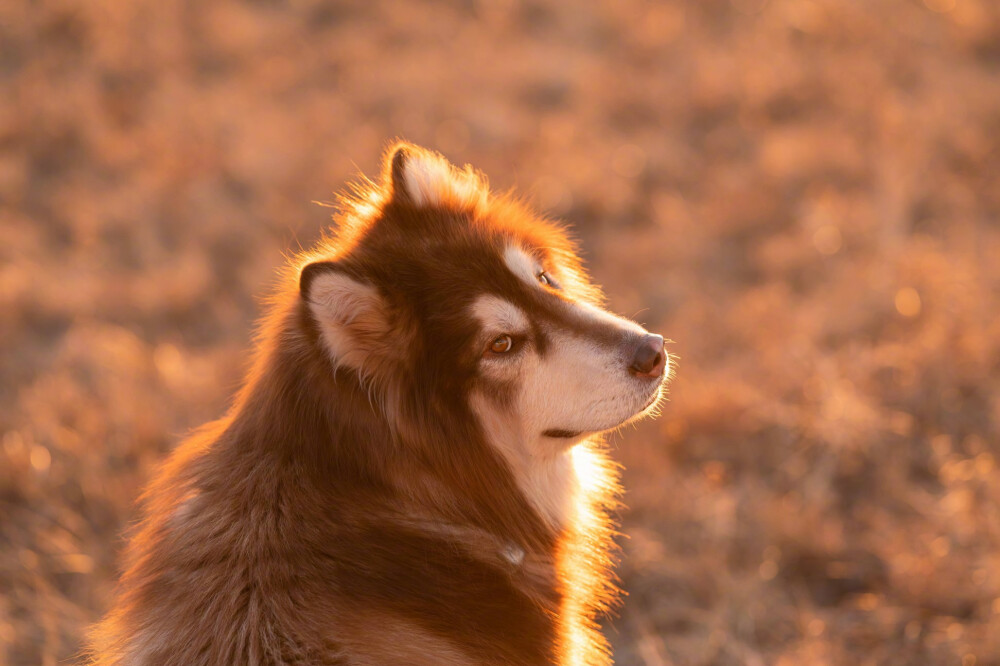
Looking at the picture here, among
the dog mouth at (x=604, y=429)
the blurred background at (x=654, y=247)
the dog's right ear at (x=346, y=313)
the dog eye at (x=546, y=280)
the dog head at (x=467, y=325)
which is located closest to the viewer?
the dog's right ear at (x=346, y=313)

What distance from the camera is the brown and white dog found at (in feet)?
7.03

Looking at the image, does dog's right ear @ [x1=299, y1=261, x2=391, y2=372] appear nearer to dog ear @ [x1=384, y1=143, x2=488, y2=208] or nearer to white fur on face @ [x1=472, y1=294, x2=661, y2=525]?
white fur on face @ [x1=472, y1=294, x2=661, y2=525]

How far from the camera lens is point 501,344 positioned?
2.62 meters

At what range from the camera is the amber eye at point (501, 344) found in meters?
2.61

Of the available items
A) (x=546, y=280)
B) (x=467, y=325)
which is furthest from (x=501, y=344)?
(x=546, y=280)

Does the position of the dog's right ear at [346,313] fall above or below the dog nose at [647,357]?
below

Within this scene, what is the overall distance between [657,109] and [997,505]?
5.57 meters

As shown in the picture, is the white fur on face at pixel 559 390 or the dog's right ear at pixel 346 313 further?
the white fur on face at pixel 559 390

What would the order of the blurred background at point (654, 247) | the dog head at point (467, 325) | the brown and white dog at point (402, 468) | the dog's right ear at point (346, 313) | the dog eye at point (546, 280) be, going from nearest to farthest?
the brown and white dog at point (402, 468), the dog's right ear at point (346, 313), the dog head at point (467, 325), the dog eye at point (546, 280), the blurred background at point (654, 247)

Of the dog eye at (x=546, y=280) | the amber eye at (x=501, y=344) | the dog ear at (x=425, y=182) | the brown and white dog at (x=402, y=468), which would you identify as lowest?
the brown and white dog at (x=402, y=468)

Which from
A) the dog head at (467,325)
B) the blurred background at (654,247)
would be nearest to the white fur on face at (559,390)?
A: the dog head at (467,325)

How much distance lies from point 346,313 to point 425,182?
0.70 m

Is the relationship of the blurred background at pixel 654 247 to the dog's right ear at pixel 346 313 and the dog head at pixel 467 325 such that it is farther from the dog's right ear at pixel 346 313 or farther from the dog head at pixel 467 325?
the dog's right ear at pixel 346 313

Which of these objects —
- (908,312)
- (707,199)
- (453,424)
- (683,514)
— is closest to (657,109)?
(707,199)
